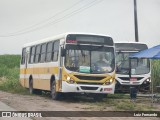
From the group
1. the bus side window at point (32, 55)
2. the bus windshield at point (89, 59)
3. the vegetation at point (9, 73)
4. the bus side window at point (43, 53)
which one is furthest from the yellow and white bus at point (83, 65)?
the vegetation at point (9, 73)

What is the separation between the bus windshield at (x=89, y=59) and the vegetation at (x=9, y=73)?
10822 mm

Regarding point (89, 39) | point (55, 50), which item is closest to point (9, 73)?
point (55, 50)

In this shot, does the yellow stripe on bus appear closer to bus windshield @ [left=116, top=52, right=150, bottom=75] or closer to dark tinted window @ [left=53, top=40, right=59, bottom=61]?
dark tinted window @ [left=53, top=40, right=59, bottom=61]

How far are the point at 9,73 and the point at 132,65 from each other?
33.7 m

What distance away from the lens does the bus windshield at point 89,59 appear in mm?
20859

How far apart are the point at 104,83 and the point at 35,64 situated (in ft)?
21.4

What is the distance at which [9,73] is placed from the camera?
57938mm

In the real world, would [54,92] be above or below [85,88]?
below

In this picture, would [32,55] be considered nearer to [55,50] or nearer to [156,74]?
[55,50]

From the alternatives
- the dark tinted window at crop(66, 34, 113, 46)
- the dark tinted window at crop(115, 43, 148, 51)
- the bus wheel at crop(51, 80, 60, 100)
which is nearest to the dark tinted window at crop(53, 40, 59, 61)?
the bus wheel at crop(51, 80, 60, 100)

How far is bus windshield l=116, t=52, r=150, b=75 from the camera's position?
2592 cm

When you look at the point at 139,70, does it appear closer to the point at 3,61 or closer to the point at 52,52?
the point at 52,52

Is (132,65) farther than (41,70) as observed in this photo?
Yes

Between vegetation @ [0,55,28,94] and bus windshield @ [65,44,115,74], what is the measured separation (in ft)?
35.5
